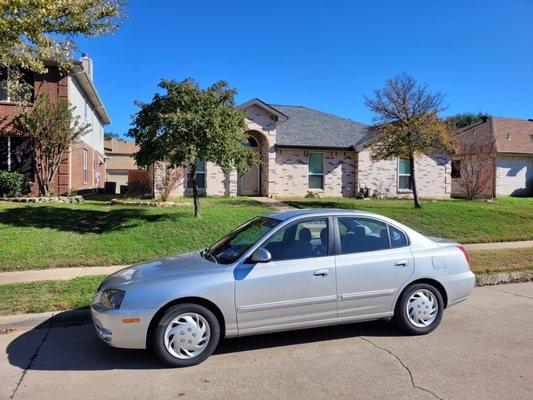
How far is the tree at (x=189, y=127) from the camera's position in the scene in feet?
36.6

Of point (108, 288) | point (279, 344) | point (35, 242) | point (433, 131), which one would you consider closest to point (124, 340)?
point (108, 288)

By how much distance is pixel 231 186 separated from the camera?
21656mm

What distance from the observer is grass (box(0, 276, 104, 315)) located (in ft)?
21.5

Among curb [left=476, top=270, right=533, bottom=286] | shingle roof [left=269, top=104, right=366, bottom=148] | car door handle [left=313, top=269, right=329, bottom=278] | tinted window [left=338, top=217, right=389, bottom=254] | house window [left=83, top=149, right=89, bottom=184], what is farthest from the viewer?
house window [left=83, top=149, right=89, bottom=184]

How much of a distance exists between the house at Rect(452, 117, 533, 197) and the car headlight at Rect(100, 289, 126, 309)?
25192 millimetres

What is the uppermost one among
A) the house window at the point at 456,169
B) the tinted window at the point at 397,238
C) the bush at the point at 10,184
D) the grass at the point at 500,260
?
the house window at the point at 456,169

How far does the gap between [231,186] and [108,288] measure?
1661 cm

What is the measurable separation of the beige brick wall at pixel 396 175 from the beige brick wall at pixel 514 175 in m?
5.99

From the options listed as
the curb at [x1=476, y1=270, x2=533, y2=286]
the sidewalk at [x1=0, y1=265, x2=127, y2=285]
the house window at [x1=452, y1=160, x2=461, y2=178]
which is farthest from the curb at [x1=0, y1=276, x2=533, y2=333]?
the house window at [x1=452, y1=160, x2=461, y2=178]

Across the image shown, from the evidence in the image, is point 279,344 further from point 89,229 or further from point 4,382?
point 89,229

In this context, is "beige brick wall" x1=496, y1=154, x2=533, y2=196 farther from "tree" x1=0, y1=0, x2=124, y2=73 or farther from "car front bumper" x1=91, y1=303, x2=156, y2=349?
"car front bumper" x1=91, y1=303, x2=156, y2=349

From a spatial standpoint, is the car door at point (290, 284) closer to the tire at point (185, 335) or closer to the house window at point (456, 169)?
the tire at point (185, 335)

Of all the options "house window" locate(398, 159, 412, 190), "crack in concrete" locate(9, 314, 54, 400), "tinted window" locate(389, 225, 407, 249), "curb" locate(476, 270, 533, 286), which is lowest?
"crack in concrete" locate(9, 314, 54, 400)

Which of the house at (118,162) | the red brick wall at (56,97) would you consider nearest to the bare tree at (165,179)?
the red brick wall at (56,97)
